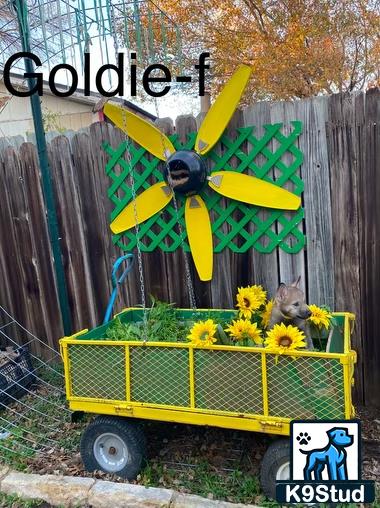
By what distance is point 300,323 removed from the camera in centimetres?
212

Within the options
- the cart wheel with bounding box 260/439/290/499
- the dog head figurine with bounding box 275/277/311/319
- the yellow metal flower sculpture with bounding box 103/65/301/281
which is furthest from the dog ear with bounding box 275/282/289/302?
the yellow metal flower sculpture with bounding box 103/65/301/281

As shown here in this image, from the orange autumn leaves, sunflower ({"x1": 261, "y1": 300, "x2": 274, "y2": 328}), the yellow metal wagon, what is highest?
the orange autumn leaves

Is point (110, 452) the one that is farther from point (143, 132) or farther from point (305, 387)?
point (143, 132)

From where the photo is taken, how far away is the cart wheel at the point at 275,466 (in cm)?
202

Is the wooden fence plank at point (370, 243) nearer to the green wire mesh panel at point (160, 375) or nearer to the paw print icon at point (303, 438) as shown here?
the green wire mesh panel at point (160, 375)

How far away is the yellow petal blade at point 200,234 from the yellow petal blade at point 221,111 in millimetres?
346

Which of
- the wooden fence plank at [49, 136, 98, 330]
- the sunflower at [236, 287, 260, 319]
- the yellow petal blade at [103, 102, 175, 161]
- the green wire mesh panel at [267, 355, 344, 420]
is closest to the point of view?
the green wire mesh panel at [267, 355, 344, 420]

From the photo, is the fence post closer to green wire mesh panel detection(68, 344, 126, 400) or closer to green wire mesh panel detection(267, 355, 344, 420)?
green wire mesh panel detection(68, 344, 126, 400)

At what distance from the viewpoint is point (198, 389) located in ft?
7.05

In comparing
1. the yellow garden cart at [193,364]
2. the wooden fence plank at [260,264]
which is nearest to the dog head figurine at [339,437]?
the yellow garden cart at [193,364]

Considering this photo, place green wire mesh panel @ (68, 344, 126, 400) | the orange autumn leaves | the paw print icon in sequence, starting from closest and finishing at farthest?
the paw print icon → green wire mesh panel @ (68, 344, 126, 400) → the orange autumn leaves

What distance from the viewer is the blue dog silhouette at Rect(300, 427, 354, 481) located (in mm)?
1386

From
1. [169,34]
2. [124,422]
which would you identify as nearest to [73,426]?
[124,422]

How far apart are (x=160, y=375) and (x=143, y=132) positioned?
158cm
